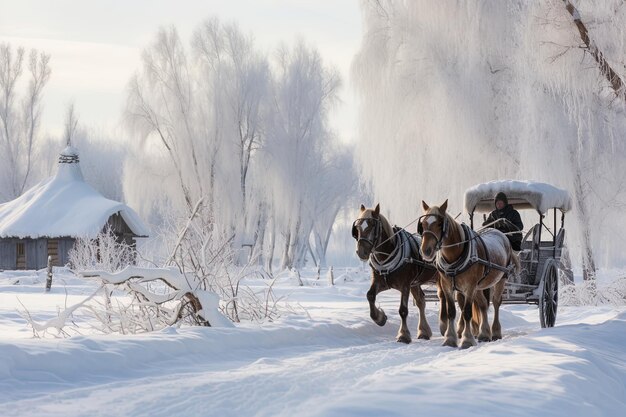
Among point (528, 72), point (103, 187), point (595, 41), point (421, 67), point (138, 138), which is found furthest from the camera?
point (103, 187)

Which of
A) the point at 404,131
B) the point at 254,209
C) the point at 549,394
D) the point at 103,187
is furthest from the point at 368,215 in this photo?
the point at 103,187

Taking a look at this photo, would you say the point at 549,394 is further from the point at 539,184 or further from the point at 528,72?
the point at 528,72

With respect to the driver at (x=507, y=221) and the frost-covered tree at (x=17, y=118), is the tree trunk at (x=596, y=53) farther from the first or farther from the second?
the frost-covered tree at (x=17, y=118)

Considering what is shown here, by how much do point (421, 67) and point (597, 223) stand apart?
6.58 meters

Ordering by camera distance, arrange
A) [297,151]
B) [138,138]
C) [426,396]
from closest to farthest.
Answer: [426,396] → [138,138] → [297,151]

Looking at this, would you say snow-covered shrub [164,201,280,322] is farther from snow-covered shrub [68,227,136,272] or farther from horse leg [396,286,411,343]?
snow-covered shrub [68,227,136,272]

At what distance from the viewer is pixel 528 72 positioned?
20500 mm

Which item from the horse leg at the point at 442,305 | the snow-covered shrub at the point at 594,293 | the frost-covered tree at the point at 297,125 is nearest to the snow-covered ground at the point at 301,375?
the horse leg at the point at 442,305

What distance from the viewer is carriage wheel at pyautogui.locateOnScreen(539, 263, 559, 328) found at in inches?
518

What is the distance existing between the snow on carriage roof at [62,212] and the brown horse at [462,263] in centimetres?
2630

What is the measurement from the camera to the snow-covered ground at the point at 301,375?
5773 millimetres

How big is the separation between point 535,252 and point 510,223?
43.3 inches

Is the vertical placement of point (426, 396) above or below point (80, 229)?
below

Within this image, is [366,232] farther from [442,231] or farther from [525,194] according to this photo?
[525,194]
